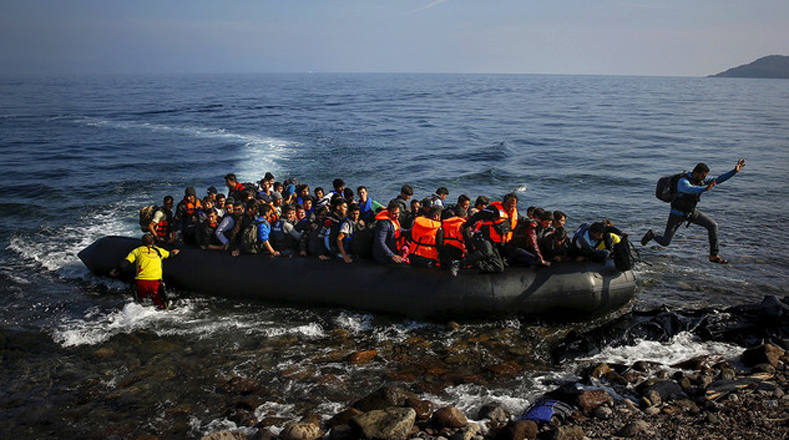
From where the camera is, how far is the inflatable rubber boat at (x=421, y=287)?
8680 millimetres

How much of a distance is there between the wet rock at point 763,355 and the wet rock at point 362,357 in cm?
507

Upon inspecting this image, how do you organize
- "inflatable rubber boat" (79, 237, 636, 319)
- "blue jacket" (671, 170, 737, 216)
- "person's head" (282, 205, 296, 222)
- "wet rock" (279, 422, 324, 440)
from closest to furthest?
"wet rock" (279, 422, 324, 440) < "inflatable rubber boat" (79, 237, 636, 319) < "blue jacket" (671, 170, 737, 216) < "person's head" (282, 205, 296, 222)

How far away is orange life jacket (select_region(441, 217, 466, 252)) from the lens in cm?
877

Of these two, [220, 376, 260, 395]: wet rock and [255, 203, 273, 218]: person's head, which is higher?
[255, 203, 273, 218]: person's head

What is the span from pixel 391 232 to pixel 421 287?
103 cm

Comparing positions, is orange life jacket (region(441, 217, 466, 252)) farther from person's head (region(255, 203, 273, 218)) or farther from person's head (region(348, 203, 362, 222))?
person's head (region(255, 203, 273, 218))

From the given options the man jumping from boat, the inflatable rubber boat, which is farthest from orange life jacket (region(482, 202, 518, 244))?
the man jumping from boat

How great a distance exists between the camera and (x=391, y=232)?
29.8ft

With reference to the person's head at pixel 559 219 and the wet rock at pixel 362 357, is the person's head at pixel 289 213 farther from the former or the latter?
the person's head at pixel 559 219

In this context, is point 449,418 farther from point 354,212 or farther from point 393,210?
point 354,212

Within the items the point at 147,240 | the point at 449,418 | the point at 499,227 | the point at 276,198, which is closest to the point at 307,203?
the point at 276,198

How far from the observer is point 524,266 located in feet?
29.4

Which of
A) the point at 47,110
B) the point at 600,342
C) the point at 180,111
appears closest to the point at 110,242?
the point at 600,342

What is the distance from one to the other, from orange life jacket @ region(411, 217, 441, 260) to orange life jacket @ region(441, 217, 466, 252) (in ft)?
0.48
